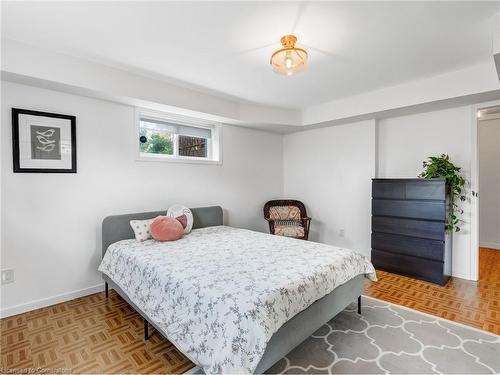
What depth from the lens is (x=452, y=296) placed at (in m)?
2.88

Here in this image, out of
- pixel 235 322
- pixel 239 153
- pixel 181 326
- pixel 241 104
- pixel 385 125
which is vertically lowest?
pixel 181 326

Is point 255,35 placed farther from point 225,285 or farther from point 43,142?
A: point 43,142

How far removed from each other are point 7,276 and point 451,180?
4.95 metres

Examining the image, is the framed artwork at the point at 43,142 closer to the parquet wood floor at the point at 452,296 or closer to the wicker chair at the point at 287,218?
the wicker chair at the point at 287,218

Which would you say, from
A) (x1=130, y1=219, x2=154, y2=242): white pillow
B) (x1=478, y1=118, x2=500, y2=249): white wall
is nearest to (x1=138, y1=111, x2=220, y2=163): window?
(x1=130, y1=219, x2=154, y2=242): white pillow

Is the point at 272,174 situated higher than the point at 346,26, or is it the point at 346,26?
the point at 346,26

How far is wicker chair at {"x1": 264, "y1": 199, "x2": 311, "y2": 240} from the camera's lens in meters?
4.13

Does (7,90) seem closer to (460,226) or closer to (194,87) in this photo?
(194,87)

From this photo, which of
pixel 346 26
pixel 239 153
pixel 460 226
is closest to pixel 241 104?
pixel 239 153

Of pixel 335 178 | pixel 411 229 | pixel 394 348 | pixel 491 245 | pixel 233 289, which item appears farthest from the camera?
pixel 491 245

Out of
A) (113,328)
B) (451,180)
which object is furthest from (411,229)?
(113,328)

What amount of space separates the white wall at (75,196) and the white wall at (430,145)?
2.90 metres

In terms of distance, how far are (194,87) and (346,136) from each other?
8.34 feet

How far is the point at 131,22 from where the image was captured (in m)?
1.98
